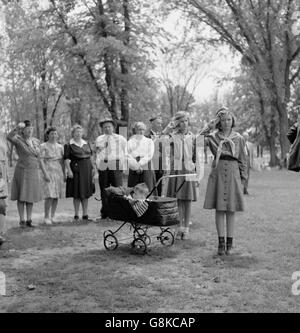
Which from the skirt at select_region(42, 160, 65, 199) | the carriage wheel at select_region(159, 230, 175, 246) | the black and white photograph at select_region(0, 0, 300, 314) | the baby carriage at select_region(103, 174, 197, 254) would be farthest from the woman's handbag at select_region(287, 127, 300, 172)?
the skirt at select_region(42, 160, 65, 199)

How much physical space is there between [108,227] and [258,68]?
64.0ft

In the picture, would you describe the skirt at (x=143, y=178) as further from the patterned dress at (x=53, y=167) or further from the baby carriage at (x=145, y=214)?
the baby carriage at (x=145, y=214)

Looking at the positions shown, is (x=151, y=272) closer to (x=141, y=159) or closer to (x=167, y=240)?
(x=167, y=240)

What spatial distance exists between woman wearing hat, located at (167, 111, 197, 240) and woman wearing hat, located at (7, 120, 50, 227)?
2587mm

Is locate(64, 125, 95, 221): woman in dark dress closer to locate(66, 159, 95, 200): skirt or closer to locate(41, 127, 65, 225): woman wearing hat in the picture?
locate(66, 159, 95, 200): skirt

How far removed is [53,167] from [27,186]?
78 cm

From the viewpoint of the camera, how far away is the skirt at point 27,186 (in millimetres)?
8672

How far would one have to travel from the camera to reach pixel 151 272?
571cm

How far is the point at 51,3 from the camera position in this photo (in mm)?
20062

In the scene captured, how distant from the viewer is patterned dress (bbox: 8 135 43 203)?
8672mm

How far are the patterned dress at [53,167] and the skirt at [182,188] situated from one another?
8.35 ft

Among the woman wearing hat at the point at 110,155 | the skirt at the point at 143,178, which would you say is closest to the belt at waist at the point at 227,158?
the skirt at the point at 143,178
